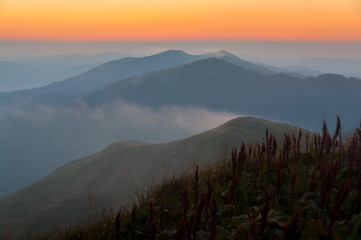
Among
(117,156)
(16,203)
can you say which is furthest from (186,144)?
(16,203)

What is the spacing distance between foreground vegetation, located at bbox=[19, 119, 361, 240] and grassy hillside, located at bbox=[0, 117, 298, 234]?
1603 cm

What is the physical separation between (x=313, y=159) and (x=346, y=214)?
7.33 feet

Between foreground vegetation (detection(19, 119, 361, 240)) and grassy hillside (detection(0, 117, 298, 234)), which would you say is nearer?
foreground vegetation (detection(19, 119, 361, 240))

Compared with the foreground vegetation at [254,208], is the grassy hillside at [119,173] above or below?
below

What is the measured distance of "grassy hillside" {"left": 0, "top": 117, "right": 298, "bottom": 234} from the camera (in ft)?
81.3

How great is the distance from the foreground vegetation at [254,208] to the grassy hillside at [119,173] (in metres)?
16.0

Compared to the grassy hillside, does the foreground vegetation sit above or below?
above

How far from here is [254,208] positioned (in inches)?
138

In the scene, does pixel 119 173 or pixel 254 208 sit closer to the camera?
pixel 254 208

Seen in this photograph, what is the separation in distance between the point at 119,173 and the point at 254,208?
33928 millimetres

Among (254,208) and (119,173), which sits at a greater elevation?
(254,208)

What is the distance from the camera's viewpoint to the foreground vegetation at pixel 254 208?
93.9 inches

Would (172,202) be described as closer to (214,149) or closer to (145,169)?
(214,149)

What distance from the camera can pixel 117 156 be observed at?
41375mm
